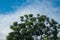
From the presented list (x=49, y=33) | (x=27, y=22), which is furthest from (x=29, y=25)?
(x=49, y=33)

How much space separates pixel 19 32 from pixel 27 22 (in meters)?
2.19

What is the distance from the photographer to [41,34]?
32344 millimetres

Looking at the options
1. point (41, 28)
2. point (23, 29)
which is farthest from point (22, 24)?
point (41, 28)

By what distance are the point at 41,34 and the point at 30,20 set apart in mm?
2815

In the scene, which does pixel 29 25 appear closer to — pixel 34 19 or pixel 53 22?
pixel 34 19

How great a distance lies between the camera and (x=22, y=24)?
107ft

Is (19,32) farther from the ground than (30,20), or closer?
closer

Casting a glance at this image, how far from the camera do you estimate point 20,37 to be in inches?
1236

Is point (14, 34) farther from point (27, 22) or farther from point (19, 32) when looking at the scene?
point (27, 22)

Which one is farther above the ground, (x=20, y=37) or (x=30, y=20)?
(x=30, y=20)

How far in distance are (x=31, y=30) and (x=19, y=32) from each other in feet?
6.01

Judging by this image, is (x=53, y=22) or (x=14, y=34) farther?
(x=53, y=22)

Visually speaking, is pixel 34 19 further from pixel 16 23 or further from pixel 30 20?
pixel 16 23

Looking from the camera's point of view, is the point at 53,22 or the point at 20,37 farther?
the point at 53,22
